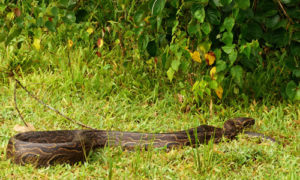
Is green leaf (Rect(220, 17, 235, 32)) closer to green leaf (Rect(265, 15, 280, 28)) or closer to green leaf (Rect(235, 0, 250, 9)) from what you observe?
green leaf (Rect(235, 0, 250, 9))

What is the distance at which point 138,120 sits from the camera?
5.75 m

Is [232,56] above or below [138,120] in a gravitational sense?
above

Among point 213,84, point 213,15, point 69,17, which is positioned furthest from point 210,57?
point 69,17

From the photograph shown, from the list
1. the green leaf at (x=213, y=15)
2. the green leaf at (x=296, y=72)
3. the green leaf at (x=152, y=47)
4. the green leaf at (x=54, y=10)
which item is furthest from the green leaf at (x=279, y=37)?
the green leaf at (x=54, y=10)

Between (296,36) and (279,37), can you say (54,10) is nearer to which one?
(279,37)

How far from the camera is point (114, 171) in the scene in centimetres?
404

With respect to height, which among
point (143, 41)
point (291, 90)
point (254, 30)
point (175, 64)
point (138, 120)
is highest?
point (254, 30)

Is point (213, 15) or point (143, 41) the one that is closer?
point (213, 15)

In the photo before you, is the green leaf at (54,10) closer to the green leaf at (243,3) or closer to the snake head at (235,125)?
the green leaf at (243,3)

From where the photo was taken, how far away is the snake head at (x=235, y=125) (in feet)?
16.9

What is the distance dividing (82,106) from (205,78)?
5.95ft

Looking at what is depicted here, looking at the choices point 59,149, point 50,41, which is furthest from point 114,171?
point 50,41

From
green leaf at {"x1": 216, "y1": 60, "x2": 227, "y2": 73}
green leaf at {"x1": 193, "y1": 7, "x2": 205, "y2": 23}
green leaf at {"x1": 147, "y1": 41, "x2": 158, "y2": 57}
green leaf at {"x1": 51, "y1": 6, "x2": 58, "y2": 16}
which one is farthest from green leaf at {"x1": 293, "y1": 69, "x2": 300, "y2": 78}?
green leaf at {"x1": 51, "y1": 6, "x2": 58, "y2": 16}

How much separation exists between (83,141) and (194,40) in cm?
238
